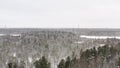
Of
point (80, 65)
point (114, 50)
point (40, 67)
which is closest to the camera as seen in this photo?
point (40, 67)

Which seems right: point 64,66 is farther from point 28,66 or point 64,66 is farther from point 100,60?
point 28,66

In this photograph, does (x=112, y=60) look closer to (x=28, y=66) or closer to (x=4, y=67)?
(x=28, y=66)

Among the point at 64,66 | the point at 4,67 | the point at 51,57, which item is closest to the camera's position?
the point at 64,66

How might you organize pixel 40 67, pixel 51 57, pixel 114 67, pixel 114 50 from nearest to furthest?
pixel 40 67, pixel 114 67, pixel 114 50, pixel 51 57

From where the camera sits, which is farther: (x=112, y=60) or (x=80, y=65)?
(x=112, y=60)

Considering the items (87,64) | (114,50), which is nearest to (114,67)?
(87,64)

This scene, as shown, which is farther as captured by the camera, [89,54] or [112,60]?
[112,60]

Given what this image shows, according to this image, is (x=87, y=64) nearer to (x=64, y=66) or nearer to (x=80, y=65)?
(x=80, y=65)

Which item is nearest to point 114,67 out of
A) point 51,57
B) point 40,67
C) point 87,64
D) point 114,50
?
point 87,64

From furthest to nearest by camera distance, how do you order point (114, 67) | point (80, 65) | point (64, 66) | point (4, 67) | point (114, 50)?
point (114, 50), point (4, 67), point (114, 67), point (80, 65), point (64, 66)
